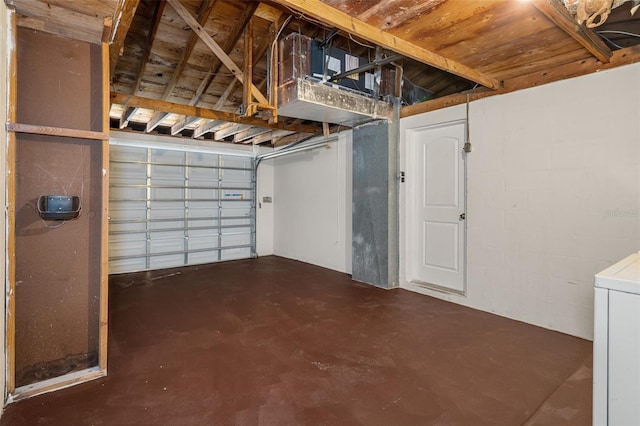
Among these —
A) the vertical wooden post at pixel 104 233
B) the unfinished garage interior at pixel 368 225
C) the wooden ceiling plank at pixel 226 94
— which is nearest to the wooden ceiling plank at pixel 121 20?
the unfinished garage interior at pixel 368 225

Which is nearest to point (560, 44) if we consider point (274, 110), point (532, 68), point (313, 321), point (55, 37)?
point (532, 68)

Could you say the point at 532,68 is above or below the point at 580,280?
above

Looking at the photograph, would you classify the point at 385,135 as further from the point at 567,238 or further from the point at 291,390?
the point at 291,390

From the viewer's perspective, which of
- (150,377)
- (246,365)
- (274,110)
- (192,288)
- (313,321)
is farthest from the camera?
(192,288)

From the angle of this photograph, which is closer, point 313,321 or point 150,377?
point 150,377

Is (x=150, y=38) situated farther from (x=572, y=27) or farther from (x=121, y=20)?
(x=572, y=27)

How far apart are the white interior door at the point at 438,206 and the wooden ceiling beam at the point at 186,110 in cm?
213

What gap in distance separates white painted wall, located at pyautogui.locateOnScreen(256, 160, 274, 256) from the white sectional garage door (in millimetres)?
169

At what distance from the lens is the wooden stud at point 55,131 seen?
1.91 m

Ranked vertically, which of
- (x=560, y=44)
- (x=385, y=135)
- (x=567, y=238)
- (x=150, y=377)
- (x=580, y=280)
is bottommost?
(x=150, y=377)

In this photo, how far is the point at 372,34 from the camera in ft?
7.51

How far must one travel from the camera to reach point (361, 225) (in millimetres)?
4586

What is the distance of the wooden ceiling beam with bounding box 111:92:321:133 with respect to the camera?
3.89 metres

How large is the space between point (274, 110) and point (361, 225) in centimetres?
202
